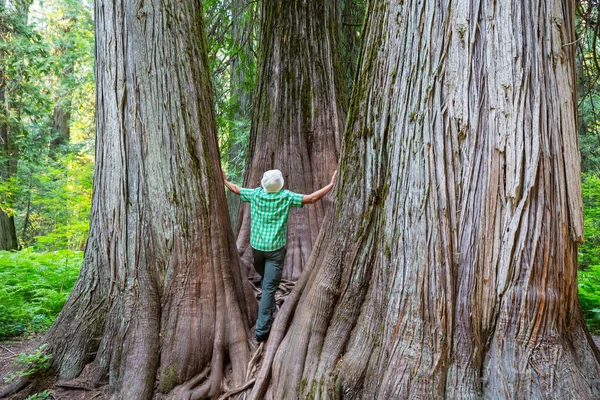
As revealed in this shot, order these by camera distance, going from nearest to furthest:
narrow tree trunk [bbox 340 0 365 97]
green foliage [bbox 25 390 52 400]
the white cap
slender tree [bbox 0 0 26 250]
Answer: green foliage [bbox 25 390 52 400]
the white cap
narrow tree trunk [bbox 340 0 365 97]
slender tree [bbox 0 0 26 250]

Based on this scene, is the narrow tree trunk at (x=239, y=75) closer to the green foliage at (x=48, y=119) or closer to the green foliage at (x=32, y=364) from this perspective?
the green foliage at (x=48, y=119)

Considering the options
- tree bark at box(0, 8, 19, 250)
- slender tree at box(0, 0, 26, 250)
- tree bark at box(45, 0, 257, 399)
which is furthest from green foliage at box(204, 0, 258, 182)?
tree bark at box(0, 8, 19, 250)

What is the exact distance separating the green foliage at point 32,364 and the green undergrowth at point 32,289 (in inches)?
58.5

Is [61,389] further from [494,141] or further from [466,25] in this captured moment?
[466,25]

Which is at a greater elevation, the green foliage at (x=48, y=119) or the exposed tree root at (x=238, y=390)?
the green foliage at (x=48, y=119)

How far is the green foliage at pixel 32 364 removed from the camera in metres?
3.54

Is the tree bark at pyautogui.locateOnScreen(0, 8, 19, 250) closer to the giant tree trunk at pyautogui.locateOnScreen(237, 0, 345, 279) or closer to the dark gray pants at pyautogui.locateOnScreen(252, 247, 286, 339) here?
the giant tree trunk at pyautogui.locateOnScreen(237, 0, 345, 279)

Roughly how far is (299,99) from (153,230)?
2725mm

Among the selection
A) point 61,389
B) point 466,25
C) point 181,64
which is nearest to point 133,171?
point 181,64

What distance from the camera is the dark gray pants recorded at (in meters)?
3.81

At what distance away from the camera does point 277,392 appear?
10.5 feet

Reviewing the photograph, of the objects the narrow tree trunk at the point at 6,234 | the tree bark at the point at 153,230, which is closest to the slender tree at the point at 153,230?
the tree bark at the point at 153,230

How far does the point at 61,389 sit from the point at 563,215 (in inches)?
161

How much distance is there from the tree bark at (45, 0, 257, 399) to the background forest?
6.60 ft
